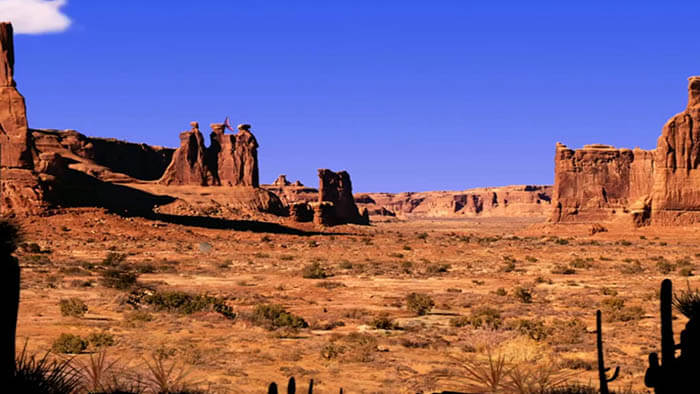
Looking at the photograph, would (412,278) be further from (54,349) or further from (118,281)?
(54,349)

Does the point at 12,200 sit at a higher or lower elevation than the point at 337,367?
higher

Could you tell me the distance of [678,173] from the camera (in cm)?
6300

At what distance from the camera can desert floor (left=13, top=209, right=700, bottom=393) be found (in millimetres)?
13367

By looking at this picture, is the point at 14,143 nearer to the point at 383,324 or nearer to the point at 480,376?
the point at 383,324

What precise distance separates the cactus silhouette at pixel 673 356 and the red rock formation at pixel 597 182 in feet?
249

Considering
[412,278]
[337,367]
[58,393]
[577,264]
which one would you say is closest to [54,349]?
[337,367]

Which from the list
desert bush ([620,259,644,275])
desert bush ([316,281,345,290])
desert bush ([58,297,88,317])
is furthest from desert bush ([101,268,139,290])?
desert bush ([620,259,644,275])

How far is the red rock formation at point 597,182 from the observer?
79.2 m

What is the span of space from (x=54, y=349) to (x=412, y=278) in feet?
66.1

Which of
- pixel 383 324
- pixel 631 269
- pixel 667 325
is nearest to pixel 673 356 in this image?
pixel 667 325

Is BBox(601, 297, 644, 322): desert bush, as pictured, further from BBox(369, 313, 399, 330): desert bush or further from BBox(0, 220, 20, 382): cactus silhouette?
BBox(0, 220, 20, 382): cactus silhouette

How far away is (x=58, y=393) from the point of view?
24.5ft

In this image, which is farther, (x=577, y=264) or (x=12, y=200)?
(x=12, y=200)

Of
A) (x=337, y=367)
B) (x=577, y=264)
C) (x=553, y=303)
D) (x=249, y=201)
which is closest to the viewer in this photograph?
(x=337, y=367)
